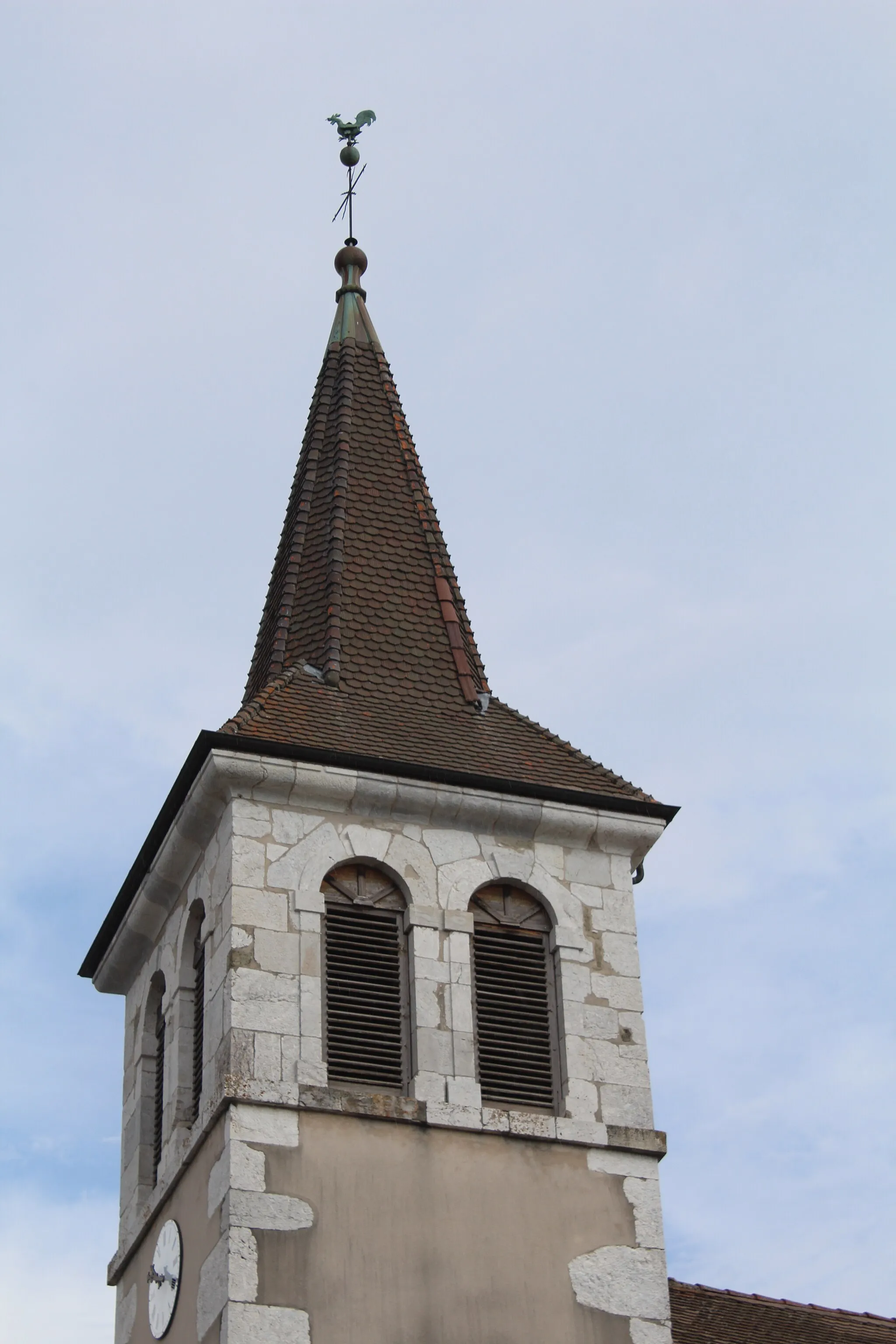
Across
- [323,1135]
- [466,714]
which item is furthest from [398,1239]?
[466,714]

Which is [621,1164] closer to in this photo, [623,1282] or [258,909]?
[623,1282]

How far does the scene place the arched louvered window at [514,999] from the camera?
21.6m

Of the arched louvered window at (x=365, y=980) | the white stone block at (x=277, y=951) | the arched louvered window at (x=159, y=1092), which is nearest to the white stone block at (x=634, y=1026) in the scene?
the arched louvered window at (x=365, y=980)

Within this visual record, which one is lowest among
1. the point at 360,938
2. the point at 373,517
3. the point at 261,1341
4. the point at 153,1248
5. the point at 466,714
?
the point at 261,1341

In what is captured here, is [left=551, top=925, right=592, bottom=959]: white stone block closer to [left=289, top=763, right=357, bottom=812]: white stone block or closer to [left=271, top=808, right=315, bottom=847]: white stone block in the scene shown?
[left=289, top=763, right=357, bottom=812]: white stone block

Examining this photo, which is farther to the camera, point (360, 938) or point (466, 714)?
point (466, 714)

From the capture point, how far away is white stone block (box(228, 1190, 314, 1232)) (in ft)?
65.3

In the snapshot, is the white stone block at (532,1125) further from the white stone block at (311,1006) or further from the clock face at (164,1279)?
the clock face at (164,1279)

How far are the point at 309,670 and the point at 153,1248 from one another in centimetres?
524

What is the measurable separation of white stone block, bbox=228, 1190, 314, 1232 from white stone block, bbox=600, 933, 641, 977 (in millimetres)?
3689

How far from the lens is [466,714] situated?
78.9 feet

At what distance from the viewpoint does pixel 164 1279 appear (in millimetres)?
21266

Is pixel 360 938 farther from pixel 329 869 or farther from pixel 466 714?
pixel 466 714

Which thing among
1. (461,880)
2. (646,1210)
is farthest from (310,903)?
(646,1210)
